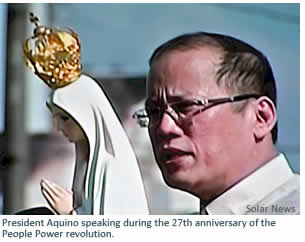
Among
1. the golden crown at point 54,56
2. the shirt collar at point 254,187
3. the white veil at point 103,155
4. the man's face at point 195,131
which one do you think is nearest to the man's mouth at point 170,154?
the man's face at point 195,131

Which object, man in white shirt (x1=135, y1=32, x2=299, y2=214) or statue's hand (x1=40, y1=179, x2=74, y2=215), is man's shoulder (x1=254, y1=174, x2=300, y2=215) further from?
statue's hand (x1=40, y1=179, x2=74, y2=215)

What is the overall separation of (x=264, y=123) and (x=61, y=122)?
0.85 metres

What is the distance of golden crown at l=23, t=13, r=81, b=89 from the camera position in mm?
4102

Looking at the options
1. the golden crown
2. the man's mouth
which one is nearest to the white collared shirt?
the man's mouth

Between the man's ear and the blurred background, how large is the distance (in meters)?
0.04

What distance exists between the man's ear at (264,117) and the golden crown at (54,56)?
765mm

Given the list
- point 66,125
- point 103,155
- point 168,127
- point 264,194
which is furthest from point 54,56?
point 264,194

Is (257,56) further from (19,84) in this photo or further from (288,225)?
(19,84)

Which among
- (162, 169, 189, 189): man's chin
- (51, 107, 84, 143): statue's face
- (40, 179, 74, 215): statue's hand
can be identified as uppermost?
(51, 107, 84, 143): statue's face

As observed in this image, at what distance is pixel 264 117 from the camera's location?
4.06 meters

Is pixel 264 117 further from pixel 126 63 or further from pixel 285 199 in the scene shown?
pixel 126 63

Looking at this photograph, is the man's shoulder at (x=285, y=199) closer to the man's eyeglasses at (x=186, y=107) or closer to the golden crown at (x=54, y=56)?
the man's eyeglasses at (x=186, y=107)

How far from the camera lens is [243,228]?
13.3 feet

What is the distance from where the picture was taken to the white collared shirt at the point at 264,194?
159 inches
